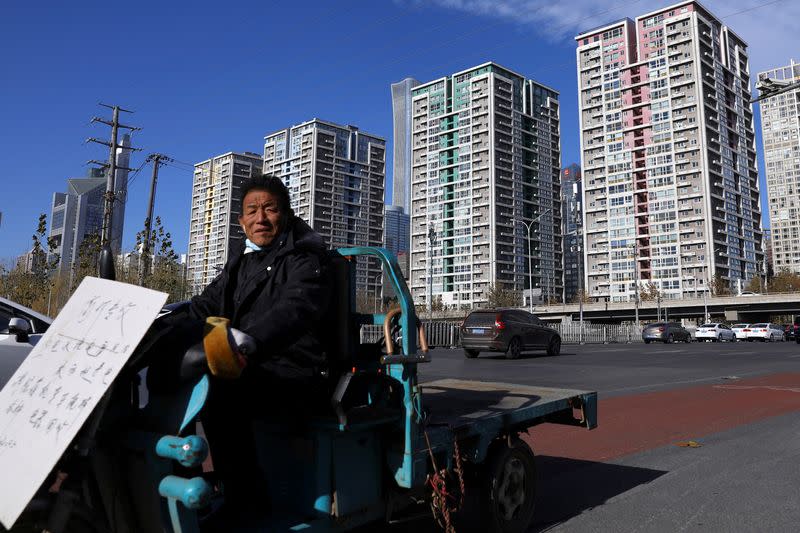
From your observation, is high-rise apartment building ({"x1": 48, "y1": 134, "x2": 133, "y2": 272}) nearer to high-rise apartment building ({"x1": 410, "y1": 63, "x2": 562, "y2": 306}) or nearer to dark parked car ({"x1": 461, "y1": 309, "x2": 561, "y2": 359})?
dark parked car ({"x1": 461, "y1": 309, "x2": 561, "y2": 359})

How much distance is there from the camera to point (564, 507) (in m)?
4.14

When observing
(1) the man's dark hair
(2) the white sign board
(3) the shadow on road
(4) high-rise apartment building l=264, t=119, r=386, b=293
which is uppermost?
(4) high-rise apartment building l=264, t=119, r=386, b=293

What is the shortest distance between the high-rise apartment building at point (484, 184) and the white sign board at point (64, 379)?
114 meters

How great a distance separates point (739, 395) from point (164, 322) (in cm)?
Result: 1144

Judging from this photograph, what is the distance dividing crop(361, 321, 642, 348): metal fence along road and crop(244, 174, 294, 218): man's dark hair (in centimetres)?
1649

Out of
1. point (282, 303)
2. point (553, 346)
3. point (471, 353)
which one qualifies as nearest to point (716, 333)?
point (553, 346)

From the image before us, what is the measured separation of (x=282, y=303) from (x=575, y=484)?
3.66 meters

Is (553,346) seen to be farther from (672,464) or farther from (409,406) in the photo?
(409,406)

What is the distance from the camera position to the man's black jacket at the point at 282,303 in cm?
209

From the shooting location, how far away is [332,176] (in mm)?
86375

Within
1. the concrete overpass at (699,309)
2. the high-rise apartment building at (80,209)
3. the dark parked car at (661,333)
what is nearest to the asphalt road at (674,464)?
the dark parked car at (661,333)

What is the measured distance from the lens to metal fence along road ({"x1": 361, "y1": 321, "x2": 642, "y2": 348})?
30.0 m

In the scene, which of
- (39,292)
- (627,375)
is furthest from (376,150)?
(627,375)

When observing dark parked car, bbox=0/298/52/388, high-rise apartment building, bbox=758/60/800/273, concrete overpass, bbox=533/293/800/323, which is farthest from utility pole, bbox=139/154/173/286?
high-rise apartment building, bbox=758/60/800/273
